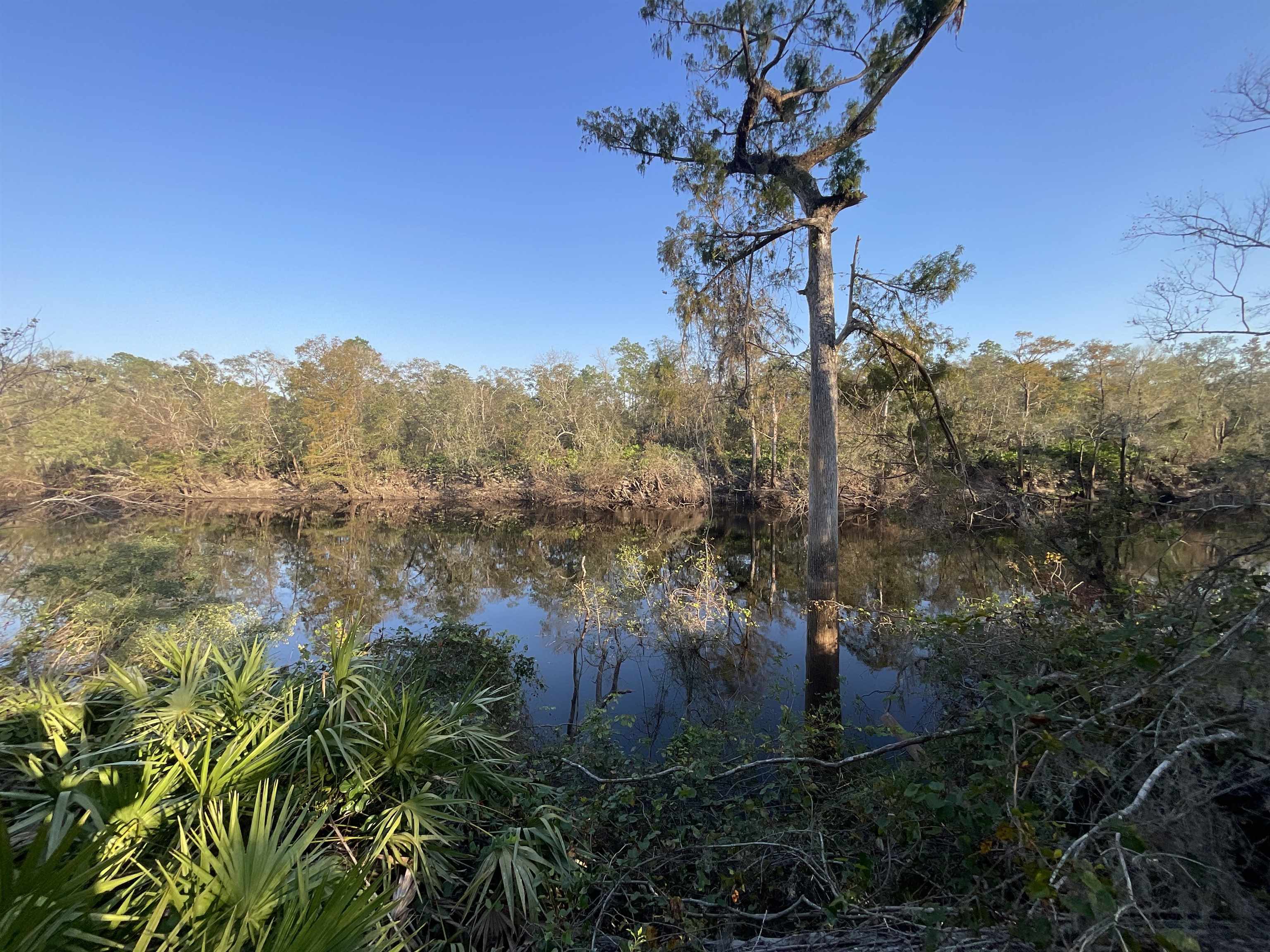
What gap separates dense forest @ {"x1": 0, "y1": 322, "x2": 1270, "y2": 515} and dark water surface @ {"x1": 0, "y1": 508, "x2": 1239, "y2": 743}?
2149mm

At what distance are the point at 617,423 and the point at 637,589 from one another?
1721 cm

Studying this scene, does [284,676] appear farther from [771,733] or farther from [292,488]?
[292,488]

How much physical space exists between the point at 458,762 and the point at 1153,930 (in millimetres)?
3190

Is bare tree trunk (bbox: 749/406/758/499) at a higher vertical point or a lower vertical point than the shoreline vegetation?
higher

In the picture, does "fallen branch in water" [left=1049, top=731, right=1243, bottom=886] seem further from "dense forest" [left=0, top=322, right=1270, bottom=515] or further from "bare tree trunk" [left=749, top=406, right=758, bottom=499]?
"bare tree trunk" [left=749, top=406, right=758, bottom=499]

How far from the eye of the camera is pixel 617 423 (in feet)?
85.3

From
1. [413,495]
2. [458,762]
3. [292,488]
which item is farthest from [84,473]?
[458,762]

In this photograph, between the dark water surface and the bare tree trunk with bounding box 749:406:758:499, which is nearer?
the dark water surface

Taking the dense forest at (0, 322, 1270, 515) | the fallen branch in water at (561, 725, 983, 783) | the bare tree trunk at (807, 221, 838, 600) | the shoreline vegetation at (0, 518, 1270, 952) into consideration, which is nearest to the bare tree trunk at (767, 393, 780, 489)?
the dense forest at (0, 322, 1270, 515)

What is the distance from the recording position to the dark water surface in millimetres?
6672

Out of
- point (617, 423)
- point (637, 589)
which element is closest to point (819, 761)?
point (637, 589)

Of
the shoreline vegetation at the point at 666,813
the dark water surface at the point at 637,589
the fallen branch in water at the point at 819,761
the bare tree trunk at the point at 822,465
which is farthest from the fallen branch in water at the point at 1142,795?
the bare tree trunk at the point at 822,465

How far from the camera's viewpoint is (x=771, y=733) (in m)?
5.53

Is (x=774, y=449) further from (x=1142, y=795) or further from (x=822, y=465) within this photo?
(x=1142, y=795)
